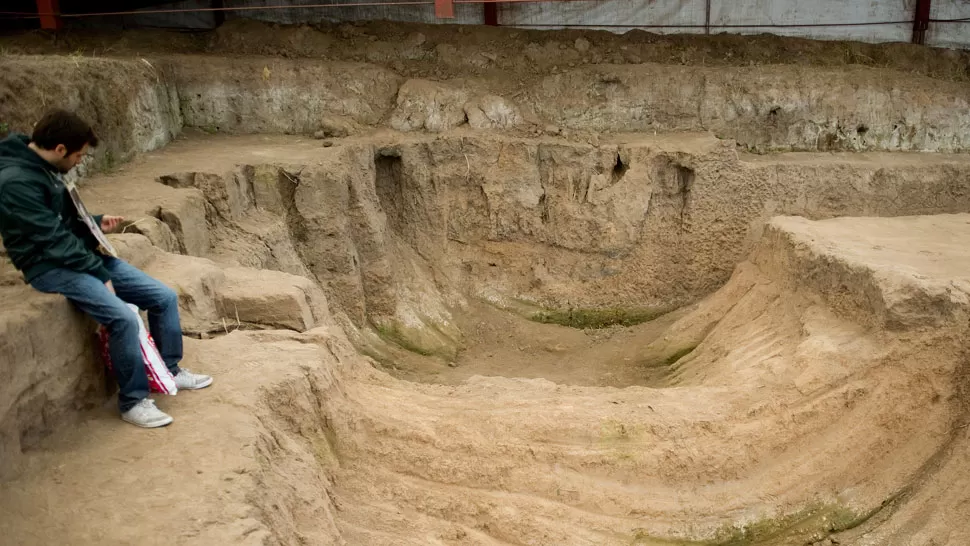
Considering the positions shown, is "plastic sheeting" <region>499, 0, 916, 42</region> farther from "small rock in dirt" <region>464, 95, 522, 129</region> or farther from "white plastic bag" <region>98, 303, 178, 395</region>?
"white plastic bag" <region>98, 303, 178, 395</region>

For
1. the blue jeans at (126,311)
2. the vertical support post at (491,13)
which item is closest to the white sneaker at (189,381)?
the blue jeans at (126,311)

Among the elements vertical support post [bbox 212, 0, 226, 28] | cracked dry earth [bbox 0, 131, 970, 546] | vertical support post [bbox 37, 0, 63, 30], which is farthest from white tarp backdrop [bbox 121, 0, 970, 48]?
cracked dry earth [bbox 0, 131, 970, 546]

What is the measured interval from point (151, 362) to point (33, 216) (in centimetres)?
95

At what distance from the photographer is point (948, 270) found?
6.32m

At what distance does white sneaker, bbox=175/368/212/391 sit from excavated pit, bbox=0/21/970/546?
0.25ft

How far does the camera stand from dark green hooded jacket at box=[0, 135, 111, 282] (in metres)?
3.58

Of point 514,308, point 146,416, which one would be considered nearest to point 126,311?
point 146,416

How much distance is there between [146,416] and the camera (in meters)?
3.96

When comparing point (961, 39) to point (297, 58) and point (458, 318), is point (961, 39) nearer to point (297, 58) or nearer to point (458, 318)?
point (458, 318)

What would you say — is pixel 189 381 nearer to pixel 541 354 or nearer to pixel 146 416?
pixel 146 416

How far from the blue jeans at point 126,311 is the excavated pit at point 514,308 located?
15 centimetres

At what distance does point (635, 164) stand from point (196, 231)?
218 inches

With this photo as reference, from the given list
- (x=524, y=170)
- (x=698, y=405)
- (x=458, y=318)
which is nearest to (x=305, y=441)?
(x=698, y=405)

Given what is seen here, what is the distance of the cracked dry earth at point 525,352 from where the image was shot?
397 cm
